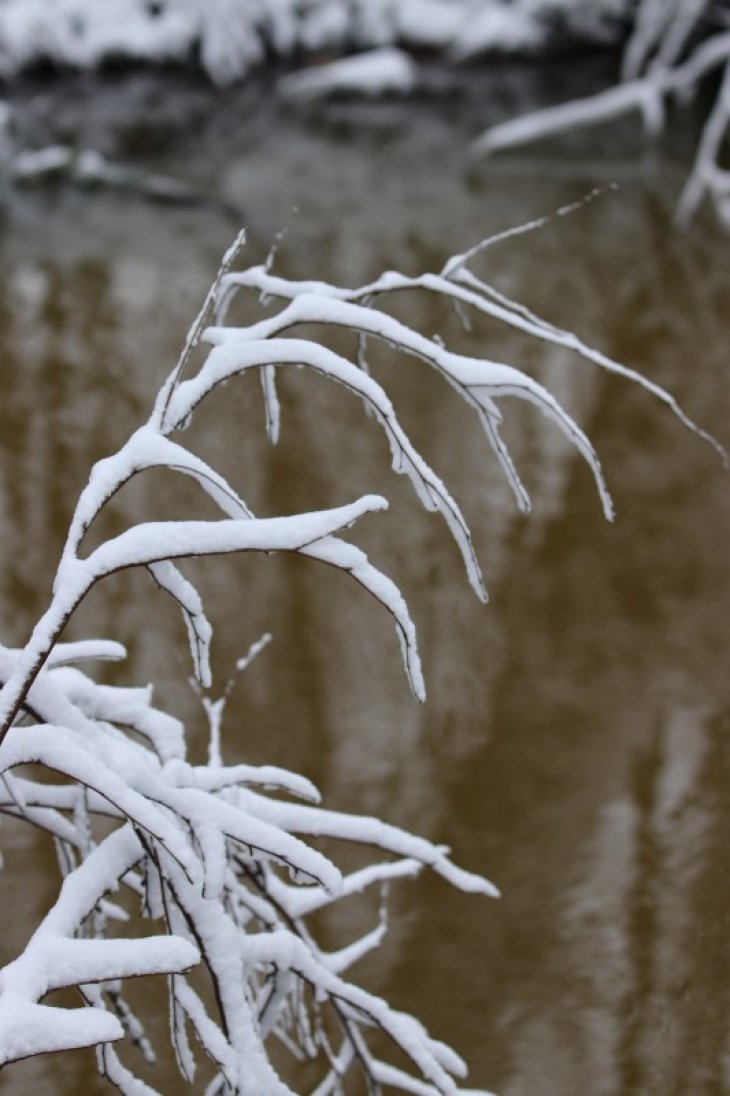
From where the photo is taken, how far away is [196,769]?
1.78 meters

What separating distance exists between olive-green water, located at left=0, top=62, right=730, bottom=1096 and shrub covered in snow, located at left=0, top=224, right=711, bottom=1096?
1.93 metres

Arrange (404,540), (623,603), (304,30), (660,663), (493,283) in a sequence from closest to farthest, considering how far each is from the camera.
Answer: (660,663), (623,603), (404,540), (493,283), (304,30)

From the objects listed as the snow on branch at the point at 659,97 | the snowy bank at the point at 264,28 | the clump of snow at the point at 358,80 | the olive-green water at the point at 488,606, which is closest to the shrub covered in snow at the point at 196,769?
the olive-green water at the point at 488,606

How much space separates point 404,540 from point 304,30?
9.92 metres

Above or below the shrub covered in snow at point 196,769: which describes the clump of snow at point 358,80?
below

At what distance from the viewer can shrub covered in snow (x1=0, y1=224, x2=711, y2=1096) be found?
136 cm

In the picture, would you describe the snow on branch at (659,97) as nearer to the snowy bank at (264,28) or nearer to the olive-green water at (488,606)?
the olive-green water at (488,606)

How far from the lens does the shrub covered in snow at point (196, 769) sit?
1.36 meters

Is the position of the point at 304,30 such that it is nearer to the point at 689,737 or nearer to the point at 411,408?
the point at 411,408

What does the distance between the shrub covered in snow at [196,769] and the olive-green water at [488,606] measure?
1933mm

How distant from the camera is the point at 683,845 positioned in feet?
14.2

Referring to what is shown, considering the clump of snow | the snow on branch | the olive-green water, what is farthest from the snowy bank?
the olive-green water

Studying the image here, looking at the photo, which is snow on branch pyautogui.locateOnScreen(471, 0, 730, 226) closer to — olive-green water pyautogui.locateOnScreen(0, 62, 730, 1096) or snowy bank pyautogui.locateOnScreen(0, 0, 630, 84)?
olive-green water pyautogui.locateOnScreen(0, 62, 730, 1096)

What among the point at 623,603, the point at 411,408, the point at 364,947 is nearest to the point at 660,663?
the point at 623,603
